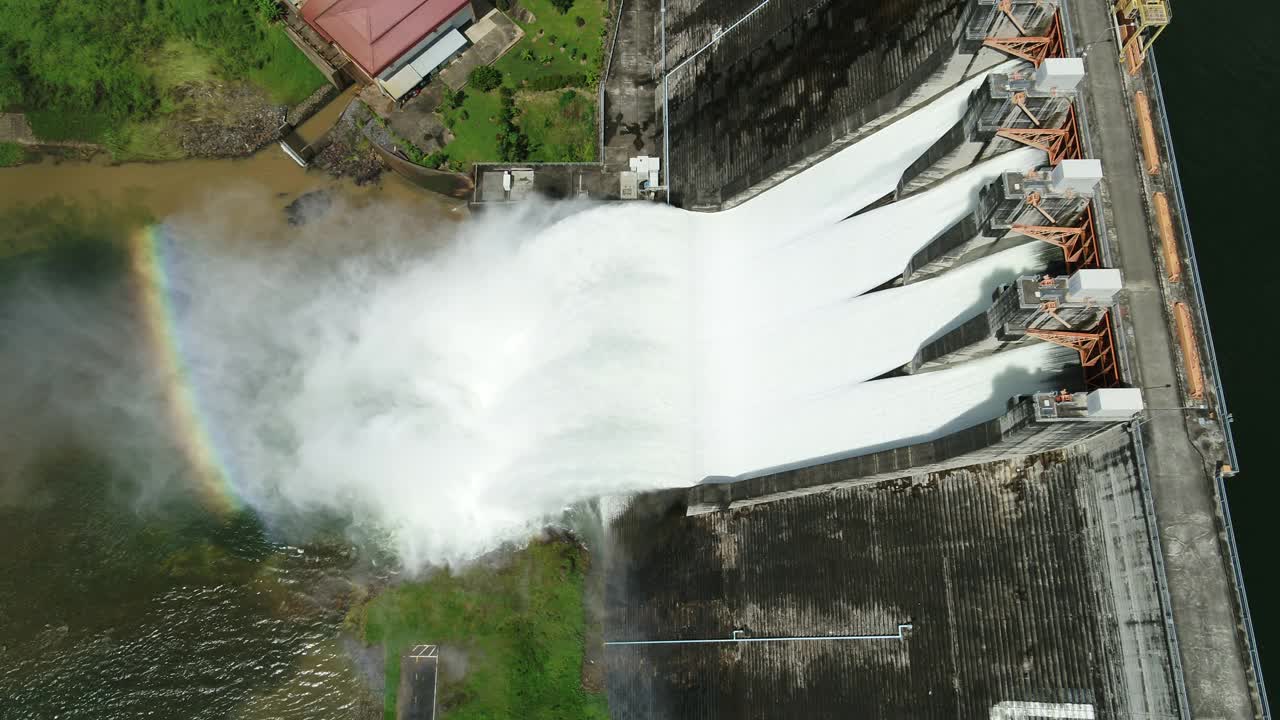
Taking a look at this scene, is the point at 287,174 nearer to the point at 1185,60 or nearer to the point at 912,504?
the point at 912,504

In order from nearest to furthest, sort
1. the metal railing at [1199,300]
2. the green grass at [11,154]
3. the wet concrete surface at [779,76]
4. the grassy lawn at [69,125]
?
the metal railing at [1199,300] < the wet concrete surface at [779,76] < the green grass at [11,154] < the grassy lawn at [69,125]

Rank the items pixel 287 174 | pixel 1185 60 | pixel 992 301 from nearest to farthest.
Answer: pixel 992 301 → pixel 1185 60 → pixel 287 174

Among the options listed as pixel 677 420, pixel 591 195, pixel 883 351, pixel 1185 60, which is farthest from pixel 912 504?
pixel 1185 60

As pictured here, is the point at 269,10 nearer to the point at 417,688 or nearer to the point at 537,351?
the point at 537,351

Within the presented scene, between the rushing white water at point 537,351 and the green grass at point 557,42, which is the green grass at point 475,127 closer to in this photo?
the green grass at point 557,42

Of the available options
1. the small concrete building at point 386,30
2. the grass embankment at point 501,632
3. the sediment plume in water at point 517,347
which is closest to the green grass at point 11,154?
the sediment plume in water at point 517,347

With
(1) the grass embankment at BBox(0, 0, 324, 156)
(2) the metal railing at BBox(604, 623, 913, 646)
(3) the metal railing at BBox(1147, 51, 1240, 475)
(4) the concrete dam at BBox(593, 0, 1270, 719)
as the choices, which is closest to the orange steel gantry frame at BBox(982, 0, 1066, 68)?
(4) the concrete dam at BBox(593, 0, 1270, 719)
